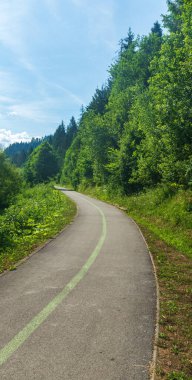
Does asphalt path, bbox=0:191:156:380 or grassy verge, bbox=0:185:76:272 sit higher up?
grassy verge, bbox=0:185:76:272

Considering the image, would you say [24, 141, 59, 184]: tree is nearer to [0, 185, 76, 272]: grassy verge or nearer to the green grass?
the green grass

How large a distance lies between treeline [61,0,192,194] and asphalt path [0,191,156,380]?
9.23 meters

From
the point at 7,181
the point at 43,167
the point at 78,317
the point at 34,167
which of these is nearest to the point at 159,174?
the point at 78,317

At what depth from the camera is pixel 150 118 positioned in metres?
24.0

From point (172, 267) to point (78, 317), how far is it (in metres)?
4.83

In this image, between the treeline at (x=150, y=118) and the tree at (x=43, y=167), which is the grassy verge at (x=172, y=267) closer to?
the treeline at (x=150, y=118)

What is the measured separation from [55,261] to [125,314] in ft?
13.8

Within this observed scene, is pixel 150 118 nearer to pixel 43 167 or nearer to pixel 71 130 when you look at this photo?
pixel 43 167

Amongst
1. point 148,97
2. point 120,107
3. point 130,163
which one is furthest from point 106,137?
point 148,97

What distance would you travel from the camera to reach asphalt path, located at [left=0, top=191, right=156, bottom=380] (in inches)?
168

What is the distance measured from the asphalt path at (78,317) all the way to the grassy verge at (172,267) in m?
0.27

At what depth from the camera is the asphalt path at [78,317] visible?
4.26 meters

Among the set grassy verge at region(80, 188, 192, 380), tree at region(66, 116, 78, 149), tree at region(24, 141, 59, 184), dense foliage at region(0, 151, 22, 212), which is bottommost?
grassy verge at region(80, 188, 192, 380)

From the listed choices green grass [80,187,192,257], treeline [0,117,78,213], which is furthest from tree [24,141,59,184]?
green grass [80,187,192,257]
